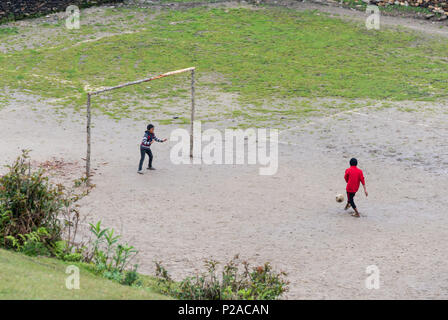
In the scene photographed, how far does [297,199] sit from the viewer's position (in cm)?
1683

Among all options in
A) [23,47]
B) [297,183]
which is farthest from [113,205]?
[23,47]

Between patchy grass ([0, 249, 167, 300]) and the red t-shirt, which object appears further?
the red t-shirt

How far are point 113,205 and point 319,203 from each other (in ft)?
15.6

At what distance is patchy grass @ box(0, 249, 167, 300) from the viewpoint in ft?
30.0

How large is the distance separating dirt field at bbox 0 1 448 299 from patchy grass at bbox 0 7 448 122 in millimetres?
2411

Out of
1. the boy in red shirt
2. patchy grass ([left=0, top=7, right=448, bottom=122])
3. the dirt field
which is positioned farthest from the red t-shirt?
patchy grass ([left=0, top=7, right=448, bottom=122])

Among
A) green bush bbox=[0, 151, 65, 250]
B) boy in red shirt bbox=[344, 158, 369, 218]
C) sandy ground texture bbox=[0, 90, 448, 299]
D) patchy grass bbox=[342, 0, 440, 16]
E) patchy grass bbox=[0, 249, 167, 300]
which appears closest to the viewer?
patchy grass bbox=[0, 249, 167, 300]

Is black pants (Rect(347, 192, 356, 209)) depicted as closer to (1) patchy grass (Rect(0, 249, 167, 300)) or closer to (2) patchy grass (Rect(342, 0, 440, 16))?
(1) patchy grass (Rect(0, 249, 167, 300))

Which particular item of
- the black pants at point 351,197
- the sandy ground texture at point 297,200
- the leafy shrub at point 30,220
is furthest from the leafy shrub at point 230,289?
the black pants at point 351,197

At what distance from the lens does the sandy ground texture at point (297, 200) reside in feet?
43.5

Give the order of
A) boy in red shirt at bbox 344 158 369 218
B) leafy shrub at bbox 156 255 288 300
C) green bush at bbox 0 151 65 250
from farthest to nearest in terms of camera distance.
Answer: boy in red shirt at bbox 344 158 369 218 < green bush at bbox 0 151 65 250 < leafy shrub at bbox 156 255 288 300

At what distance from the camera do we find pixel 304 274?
1287cm

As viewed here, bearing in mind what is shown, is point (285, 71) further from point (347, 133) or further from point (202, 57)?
point (347, 133)
